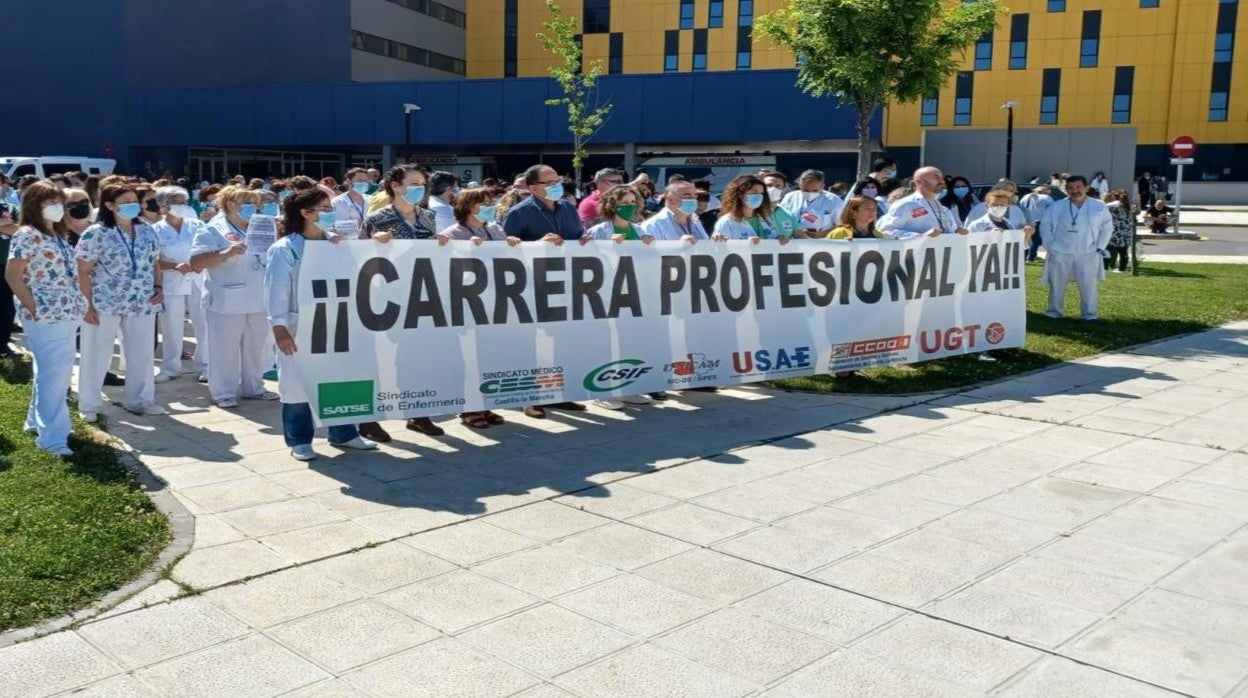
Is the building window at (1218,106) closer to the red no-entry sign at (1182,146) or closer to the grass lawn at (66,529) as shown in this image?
the red no-entry sign at (1182,146)

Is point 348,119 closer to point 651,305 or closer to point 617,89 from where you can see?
point 617,89

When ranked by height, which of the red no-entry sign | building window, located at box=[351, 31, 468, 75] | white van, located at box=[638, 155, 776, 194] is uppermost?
building window, located at box=[351, 31, 468, 75]

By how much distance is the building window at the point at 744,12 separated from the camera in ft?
206

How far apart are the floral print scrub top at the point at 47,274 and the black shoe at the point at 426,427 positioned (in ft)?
7.99

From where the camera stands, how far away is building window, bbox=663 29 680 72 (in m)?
64.5

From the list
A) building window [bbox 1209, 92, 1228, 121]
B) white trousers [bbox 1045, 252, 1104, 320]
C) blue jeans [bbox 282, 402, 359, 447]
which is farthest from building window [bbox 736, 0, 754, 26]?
blue jeans [bbox 282, 402, 359, 447]

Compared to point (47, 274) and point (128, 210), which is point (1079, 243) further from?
point (47, 274)

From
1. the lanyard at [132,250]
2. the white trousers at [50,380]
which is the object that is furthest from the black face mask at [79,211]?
the white trousers at [50,380]

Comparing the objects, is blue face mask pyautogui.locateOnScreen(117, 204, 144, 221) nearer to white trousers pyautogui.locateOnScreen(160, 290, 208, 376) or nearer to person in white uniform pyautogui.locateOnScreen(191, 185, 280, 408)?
person in white uniform pyautogui.locateOnScreen(191, 185, 280, 408)

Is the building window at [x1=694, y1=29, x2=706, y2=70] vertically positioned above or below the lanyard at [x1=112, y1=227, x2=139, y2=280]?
above

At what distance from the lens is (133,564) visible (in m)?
5.13

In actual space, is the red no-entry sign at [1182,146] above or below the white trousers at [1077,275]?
above

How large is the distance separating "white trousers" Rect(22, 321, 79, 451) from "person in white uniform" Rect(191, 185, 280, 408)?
62.9 inches

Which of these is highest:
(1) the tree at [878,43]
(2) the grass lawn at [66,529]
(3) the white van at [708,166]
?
(1) the tree at [878,43]
